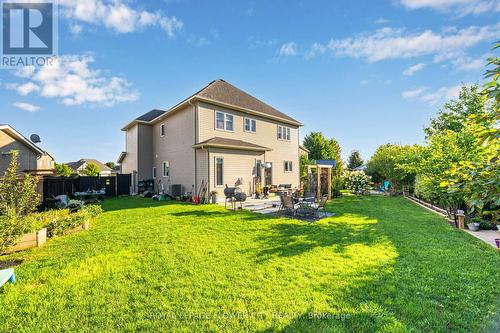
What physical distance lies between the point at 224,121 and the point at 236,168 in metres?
3.57

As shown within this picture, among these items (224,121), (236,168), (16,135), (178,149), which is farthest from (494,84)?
(16,135)

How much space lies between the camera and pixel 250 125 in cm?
1748

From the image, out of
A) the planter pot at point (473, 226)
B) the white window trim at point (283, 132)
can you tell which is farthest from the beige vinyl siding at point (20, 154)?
the planter pot at point (473, 226)

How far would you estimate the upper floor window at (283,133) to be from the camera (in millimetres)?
20281

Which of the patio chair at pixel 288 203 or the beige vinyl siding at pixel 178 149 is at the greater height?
the beige vinyl siding at pixel 178 149

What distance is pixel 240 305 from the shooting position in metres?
3.14

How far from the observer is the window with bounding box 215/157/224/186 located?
45.9ft

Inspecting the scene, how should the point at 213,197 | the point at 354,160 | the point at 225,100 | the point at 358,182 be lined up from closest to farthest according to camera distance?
the point at 213,197 < the point at 225,100 < the point at 358,182 < the point at 354,160

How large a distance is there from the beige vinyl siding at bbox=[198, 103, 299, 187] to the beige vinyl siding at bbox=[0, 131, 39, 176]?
10.9 metres

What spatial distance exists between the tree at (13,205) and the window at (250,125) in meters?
13.2

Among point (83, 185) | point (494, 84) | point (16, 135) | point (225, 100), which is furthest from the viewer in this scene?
point (83, 185)

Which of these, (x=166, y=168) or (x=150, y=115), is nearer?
(x=166, y=168)

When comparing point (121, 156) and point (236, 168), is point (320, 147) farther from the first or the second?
point (121, 156)

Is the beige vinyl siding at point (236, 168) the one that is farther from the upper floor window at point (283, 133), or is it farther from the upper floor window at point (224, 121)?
the upper floor window at point (283, 133)
